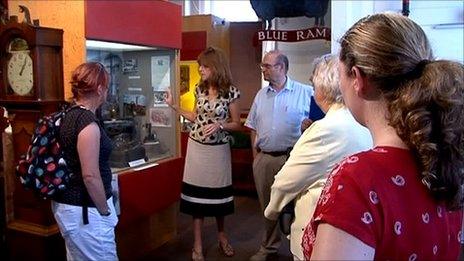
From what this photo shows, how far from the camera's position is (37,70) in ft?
8.18

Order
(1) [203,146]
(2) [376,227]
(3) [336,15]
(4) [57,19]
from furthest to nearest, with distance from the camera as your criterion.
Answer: (3) [336,15] < (1) [203,146] < (4) [57,19] < (2) [376,227]

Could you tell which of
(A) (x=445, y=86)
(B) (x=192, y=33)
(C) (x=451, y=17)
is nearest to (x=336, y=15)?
(C) (x=451, y=17)

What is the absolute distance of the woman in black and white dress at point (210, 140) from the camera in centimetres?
308

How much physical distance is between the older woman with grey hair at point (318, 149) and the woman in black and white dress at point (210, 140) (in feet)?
3.79

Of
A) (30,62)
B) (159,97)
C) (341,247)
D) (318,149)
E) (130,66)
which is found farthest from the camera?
(159,97)

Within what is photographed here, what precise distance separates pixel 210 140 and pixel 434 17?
221 cm

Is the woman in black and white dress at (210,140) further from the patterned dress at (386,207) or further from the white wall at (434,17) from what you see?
the patterned dress at (386,207)

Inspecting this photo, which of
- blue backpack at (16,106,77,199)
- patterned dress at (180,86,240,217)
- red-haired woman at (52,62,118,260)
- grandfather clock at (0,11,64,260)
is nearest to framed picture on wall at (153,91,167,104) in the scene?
patterned dress at (180,86,240,217)

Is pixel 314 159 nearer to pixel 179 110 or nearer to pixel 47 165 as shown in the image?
pixel 47 165

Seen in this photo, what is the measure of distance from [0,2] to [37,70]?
76cm


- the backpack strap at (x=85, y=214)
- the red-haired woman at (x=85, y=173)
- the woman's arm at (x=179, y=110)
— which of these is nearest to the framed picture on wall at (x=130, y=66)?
the woman's arm at (x=179, y=110)

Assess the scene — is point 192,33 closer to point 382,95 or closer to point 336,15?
point 336,15

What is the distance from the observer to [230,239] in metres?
3.76

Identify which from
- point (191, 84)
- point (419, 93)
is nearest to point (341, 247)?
point (419, 93)
